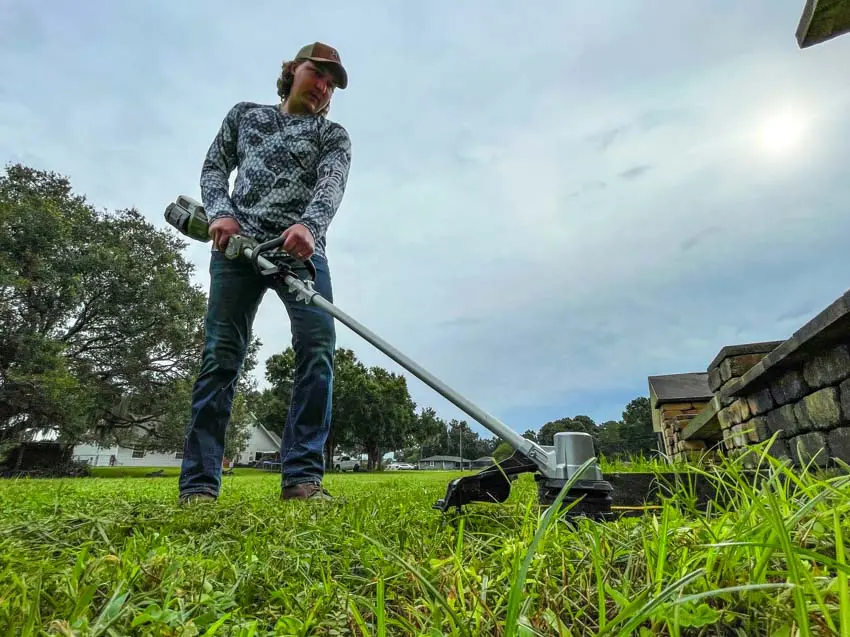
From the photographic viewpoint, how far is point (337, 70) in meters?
3.27

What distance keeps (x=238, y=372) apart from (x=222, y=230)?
871 millimetres

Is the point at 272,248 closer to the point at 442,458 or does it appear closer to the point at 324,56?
the point at 324,56

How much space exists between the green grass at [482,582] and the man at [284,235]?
1494mm

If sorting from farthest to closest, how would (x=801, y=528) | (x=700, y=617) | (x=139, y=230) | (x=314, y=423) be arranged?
(x=139, y=230) → (x=314, y=423) → (x=801, y=528) → (x=700, y=617)

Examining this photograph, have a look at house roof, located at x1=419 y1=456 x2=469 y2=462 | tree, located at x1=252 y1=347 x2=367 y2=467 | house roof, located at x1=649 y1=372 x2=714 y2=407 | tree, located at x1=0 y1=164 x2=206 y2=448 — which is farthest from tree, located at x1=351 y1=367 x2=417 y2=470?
house roof, located at x1=419 y1=456 x2=469 y2=462

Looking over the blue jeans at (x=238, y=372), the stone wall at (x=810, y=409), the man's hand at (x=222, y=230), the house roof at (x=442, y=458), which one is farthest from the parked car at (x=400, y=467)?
the man's hand at (x=222, y=230)

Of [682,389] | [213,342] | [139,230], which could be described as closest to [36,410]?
[139,230]

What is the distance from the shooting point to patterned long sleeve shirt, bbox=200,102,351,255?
308 cm

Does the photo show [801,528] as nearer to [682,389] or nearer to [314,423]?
[314,423]

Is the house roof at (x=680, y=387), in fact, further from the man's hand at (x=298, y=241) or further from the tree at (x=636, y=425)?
the tree at (x=636, y=425)

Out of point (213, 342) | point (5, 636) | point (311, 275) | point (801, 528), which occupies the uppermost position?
point (311, 275)

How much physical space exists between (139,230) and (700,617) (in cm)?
2784

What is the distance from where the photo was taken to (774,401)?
9.49ft

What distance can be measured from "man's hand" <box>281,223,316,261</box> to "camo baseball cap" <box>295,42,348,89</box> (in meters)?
1.33
